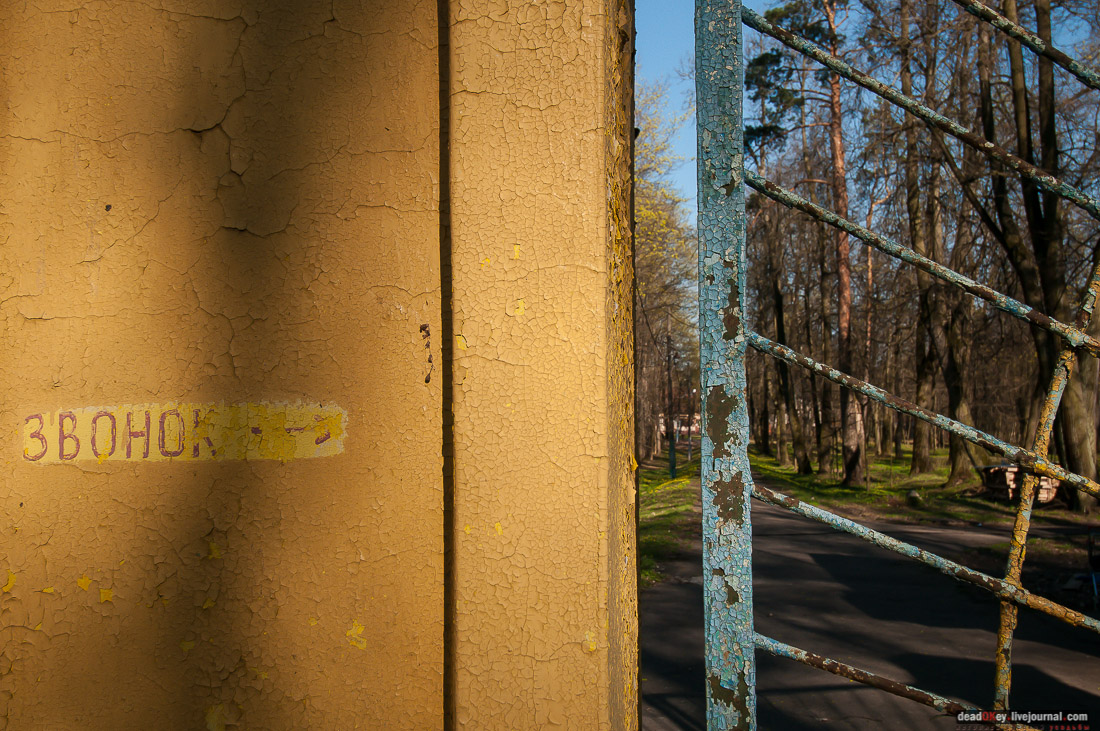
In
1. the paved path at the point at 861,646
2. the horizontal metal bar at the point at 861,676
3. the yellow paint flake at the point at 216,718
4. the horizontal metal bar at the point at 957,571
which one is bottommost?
the paved path at the point at 861,646

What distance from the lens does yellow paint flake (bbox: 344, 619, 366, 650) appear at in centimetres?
157

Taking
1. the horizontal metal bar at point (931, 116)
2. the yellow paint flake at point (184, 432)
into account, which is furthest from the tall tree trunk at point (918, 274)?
the yellow paint flake at point (184, 432)

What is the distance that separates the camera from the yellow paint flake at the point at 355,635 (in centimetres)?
157

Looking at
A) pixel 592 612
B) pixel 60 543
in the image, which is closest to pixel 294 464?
pixel 60 543

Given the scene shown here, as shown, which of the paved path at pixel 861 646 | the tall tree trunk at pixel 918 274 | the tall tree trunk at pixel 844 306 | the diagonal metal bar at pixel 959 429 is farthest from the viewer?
the tall tree trunk at pixel 844 306

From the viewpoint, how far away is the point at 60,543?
165 cm

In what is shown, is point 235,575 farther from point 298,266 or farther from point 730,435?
point 730,435

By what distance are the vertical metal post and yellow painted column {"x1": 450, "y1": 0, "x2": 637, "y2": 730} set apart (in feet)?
0.59

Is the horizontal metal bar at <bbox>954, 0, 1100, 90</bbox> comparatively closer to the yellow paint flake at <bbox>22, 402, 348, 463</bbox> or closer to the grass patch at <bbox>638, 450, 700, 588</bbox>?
the yellow paint flake at <bbox>22, 402, 348, 463</bbox>

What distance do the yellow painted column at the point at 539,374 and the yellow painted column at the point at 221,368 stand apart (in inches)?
3.6

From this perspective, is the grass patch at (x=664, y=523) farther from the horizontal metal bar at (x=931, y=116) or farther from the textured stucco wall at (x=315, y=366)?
the horizontal metal bar at (x=931, y=116)

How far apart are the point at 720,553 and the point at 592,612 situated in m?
0.30

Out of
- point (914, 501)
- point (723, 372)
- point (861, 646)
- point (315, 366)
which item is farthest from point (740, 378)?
point (914, 501)

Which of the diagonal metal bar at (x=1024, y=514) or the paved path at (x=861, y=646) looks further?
the paved path at (x=861, y=646)
